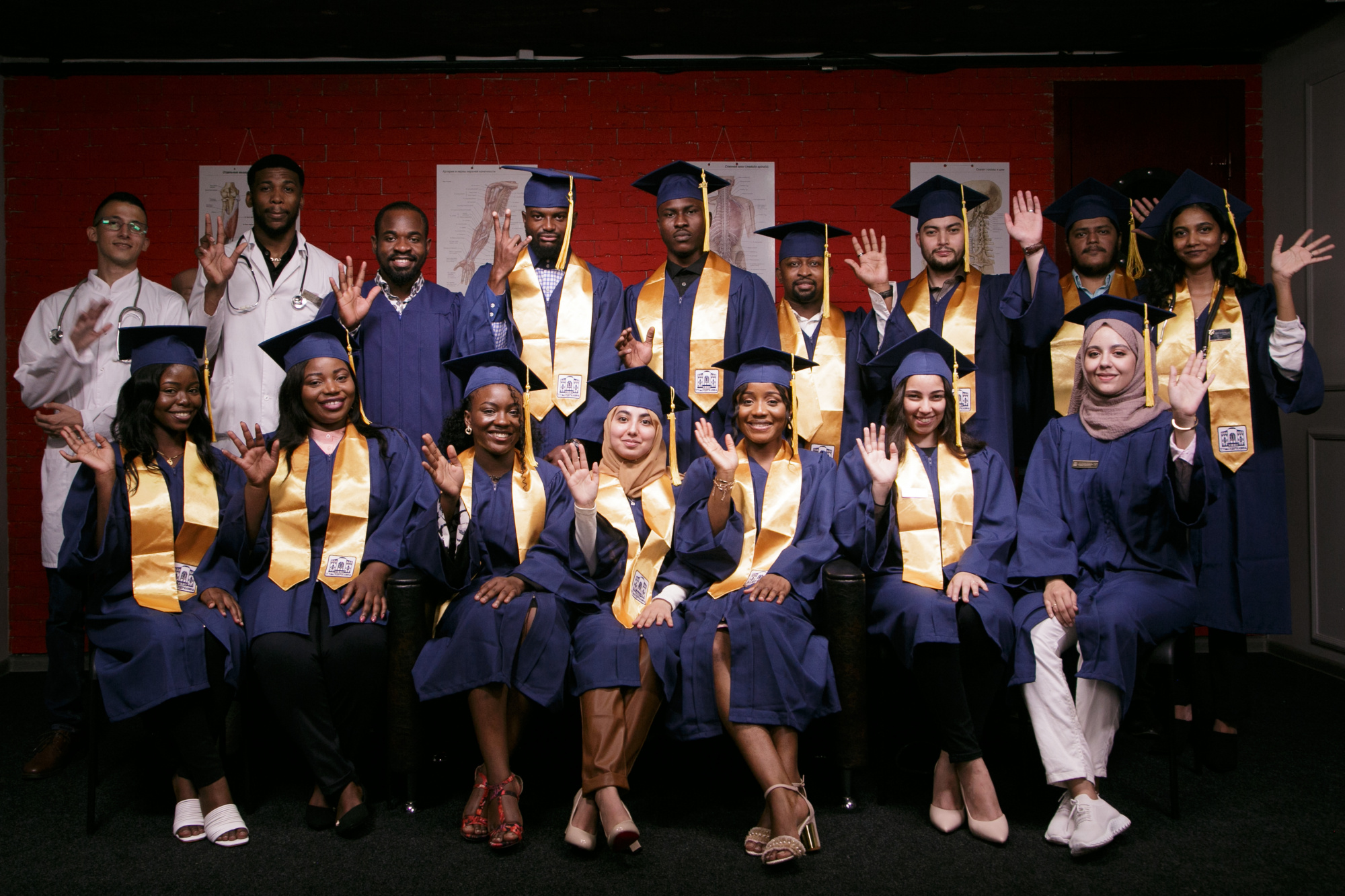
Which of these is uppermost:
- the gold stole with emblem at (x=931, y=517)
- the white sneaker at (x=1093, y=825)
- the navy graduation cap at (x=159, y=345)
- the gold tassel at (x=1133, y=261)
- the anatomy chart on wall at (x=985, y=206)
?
the anatomy chart on wall at (x=985, y=206)

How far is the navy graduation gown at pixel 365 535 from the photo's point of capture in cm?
291

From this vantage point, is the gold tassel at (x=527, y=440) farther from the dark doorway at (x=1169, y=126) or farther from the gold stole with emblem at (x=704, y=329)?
the dark doorway at (x=1169, y=126)

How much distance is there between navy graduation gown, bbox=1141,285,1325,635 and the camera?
3.35m

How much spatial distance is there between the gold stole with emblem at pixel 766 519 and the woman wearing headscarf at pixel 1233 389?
1.49 m

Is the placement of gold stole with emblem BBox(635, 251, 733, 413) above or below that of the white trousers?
above

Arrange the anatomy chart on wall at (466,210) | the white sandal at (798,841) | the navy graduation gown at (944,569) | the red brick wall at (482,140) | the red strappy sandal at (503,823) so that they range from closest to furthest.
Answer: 1. the white sandal at (798,841)
2. the red strappy sandal at (503,823)
3. the navy graduation gown at (944,569)
4. the red brick wall at (482,140)
5. the anatomy chart on wall at (466,210)

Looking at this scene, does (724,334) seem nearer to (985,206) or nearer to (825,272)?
(825,272)

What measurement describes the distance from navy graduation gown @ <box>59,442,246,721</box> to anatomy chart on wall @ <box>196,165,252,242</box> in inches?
87.9

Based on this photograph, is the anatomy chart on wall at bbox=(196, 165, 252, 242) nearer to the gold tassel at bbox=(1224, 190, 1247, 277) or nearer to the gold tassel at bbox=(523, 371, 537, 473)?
the gold tassel at bbox=(523, 371, 537, 473)

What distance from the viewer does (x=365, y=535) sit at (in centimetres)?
312

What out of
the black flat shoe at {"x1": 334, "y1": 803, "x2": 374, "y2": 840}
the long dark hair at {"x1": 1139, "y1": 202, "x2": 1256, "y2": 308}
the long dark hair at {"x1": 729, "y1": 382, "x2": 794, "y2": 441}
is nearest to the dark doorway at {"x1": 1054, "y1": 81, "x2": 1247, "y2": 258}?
the long dark hair at {"x1": 1139, "y1": 202, "x2": 1256, "y2": 308}

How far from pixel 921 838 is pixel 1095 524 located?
3.89ft

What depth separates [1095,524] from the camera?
308cm

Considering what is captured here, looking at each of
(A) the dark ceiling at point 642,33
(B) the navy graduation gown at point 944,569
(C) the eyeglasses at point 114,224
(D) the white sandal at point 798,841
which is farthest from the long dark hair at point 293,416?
(A) the dark ceiling at point 642,33
